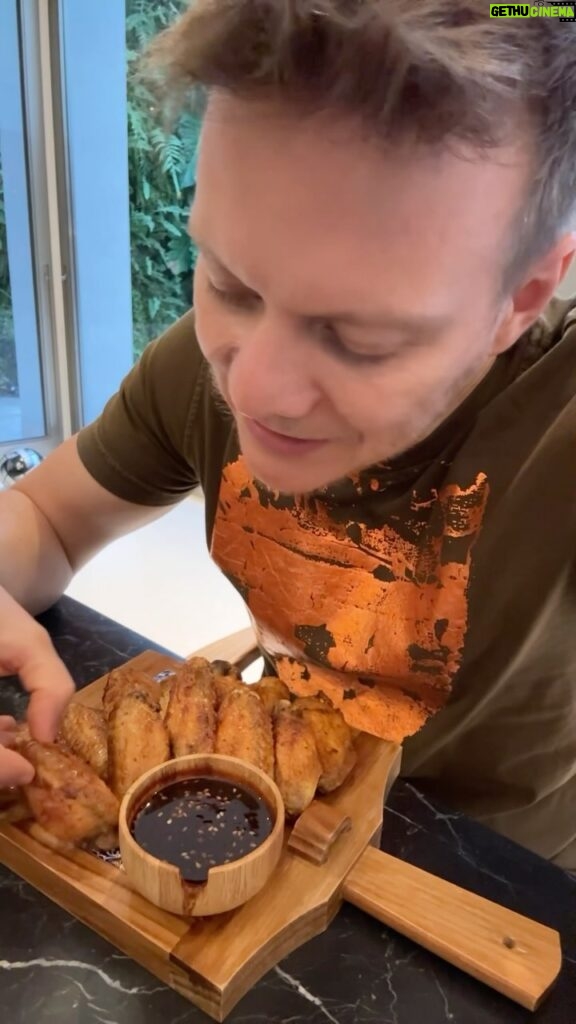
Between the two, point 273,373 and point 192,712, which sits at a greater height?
point 273,373

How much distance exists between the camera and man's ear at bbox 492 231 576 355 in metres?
0.60

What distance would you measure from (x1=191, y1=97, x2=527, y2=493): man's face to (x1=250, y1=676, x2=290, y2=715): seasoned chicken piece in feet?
0.77

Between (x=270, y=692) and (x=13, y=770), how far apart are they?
0.72 ft

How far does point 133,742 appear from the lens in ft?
2.10

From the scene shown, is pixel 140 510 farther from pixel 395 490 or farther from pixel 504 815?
pixel 504 815

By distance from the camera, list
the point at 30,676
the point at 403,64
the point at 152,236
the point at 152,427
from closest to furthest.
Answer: the point at 403,64 < the point at 30,676 < the point at 152,427 < the point at 152,236

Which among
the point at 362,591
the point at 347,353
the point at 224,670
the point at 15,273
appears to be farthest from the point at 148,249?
the point at 347,353

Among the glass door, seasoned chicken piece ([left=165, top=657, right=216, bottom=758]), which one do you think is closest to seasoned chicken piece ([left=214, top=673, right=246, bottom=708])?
seasoned chicken piece ([left=165, top=657, right=216, bottom=758])

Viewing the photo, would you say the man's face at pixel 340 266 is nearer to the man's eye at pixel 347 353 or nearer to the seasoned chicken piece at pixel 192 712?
the man's eye at pixel 347 353

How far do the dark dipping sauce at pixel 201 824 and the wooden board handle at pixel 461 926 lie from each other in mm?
89

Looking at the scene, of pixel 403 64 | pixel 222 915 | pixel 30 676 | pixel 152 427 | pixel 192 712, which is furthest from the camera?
pixel 152 427

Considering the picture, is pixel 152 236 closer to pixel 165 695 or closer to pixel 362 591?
pixel 362 591

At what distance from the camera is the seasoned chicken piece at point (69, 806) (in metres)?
0.59

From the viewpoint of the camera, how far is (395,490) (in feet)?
2.80
